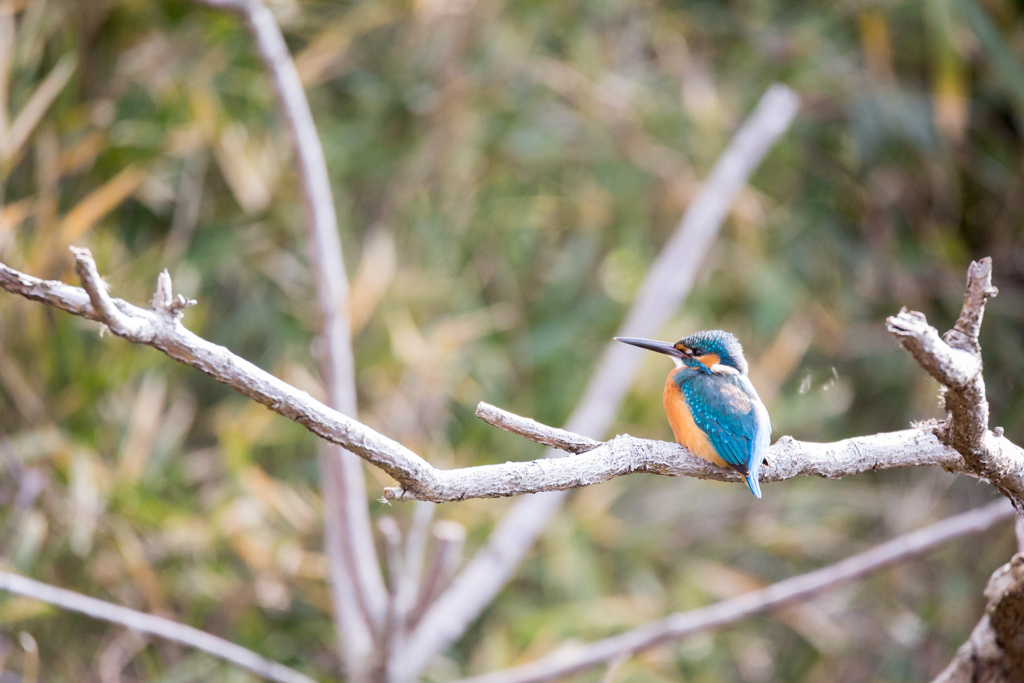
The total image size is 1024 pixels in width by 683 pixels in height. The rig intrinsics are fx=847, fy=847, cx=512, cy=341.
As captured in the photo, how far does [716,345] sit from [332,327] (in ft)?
2.64

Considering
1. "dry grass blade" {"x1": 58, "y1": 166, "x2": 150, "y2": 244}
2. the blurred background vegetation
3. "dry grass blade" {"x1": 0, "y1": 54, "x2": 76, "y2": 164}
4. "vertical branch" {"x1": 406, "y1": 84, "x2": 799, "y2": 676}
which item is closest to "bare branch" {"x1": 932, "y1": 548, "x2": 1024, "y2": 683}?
"vertical branch" {"x1": 406, "y1": 84, "x2": 799, "y2": 676}

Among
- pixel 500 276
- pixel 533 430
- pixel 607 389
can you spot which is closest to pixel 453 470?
Answer: pixel 533 430

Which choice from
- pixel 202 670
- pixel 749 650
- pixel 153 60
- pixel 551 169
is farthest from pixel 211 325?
pixel 749 650

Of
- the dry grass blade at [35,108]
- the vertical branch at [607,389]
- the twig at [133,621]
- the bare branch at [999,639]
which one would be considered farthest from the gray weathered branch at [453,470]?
the dry grass blade at [35,108]

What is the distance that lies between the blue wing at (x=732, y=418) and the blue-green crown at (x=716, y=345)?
0.03 meters

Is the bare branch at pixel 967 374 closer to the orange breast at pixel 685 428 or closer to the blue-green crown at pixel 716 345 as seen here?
the orange breast at pixel 685 428

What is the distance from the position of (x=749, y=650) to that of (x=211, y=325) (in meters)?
2.28

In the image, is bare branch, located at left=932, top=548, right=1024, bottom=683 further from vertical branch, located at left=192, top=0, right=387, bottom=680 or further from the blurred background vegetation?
the blurred background vegetation

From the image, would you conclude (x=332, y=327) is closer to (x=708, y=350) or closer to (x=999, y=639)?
(x=708, y=350)

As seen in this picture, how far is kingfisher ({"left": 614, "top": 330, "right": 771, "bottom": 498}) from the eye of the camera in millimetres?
1029

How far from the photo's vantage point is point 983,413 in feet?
2.63

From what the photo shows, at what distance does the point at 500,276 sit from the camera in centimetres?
319

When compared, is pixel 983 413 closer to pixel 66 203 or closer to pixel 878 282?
pixel 66 203

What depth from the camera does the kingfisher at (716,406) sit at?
3.38ft
